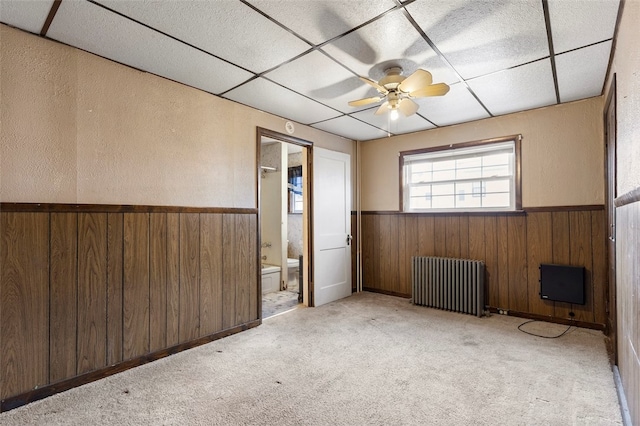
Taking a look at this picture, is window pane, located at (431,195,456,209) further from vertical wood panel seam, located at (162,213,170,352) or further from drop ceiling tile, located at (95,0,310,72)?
vertical wood panel seam, located at (162,213,170,352)

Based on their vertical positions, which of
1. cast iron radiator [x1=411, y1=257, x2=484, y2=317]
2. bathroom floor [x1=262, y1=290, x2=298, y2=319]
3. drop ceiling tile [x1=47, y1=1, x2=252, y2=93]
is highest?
drop ceiling tile [x1=47, y1=1, x2=252, y2=93]

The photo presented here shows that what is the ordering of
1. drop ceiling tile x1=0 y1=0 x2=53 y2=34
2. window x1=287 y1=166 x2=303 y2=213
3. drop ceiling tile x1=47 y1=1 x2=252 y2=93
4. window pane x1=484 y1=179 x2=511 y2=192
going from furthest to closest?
1. window x1=287 y1=166 x2=303 y2=213
2. window pane x1=484 y1=179 x2=511 y2=192
3. drop ceiling tile x1=47 y1=1 x2=252 y2=93
4. drop ceiling tile x1=0 y1=0 x2=53 y2=34

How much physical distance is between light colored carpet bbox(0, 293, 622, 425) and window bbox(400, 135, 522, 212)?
1.60 m

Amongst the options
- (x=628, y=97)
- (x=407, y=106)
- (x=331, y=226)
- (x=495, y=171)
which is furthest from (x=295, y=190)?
(x=628, y=97)

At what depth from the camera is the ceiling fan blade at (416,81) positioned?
7.51 ft

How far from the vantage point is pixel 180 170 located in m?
2.93

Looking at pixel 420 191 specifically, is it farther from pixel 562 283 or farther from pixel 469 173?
pixel 562 283

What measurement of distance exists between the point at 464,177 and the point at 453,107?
1.09 m

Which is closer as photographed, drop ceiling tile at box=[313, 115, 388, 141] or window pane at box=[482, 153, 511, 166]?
window pane at box=[482, 153, 511, 166]

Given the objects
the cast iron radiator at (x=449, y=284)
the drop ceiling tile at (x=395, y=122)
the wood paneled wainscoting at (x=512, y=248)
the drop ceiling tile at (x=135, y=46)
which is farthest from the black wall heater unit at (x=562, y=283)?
the drop ceiling tile at (x=135, y=46)

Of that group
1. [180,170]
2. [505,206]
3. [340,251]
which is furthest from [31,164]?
[505,206]

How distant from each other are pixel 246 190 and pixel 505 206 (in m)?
3.16

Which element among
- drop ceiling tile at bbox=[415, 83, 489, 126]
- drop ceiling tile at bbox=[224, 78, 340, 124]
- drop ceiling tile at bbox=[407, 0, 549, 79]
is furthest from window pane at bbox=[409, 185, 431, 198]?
drop ceiling tile at bbox=[407, 0, 549, 79]

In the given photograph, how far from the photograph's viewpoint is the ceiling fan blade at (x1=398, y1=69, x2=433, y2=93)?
2289 mm
